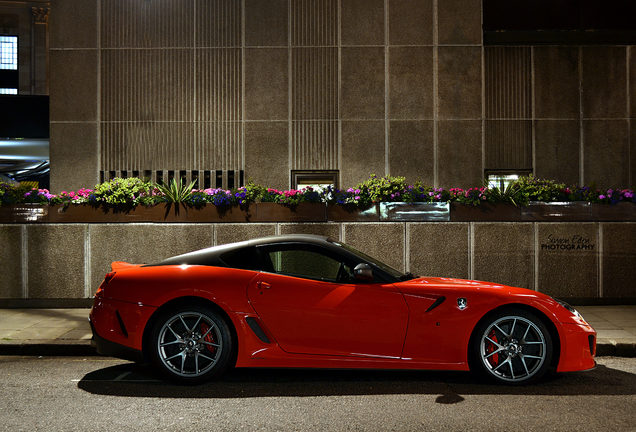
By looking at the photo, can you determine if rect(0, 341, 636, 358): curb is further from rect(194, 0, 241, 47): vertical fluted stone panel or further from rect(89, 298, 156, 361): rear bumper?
rect(194, 0, 241, 47): vertical fluted stone panel

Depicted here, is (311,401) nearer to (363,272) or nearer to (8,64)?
(363,272)

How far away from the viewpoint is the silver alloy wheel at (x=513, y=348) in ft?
16.1

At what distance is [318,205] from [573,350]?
17.2ft

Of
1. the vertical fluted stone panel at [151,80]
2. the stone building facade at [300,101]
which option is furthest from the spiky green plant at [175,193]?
the vertical fluted stone panel at [151,80]

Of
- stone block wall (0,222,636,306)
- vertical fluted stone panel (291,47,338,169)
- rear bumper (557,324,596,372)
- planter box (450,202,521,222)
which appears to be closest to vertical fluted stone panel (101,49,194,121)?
vertical fluted stone panel (291,47,338,169)

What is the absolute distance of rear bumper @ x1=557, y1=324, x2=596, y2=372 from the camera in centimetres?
491

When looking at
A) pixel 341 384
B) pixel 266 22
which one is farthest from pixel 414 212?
pixel 266 22

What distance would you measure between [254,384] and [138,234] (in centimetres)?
506

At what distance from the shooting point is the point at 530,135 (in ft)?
41.8

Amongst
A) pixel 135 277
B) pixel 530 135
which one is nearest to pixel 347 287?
pixel 135 277

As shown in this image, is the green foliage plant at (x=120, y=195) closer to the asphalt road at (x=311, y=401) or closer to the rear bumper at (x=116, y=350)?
the asphalt road at (x=311, y=401)

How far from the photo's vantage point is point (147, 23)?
12633 mm

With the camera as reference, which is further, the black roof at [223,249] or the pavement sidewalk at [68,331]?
the pavement sidewalk at [68,331]

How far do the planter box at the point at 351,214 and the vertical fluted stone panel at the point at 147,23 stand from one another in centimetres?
574
